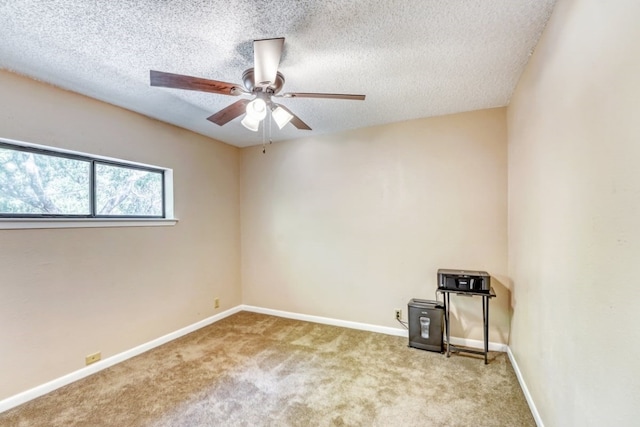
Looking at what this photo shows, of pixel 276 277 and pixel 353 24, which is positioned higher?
pixel 353 24

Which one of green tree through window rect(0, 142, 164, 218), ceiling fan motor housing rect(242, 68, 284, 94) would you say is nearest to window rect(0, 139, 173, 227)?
green tree through window rect(0, 142, 164, 218)

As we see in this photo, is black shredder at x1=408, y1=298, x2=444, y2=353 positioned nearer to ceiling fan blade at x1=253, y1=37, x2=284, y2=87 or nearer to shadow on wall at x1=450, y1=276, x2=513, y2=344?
A: shadow on wall at x1=450, y1=276, x2=513, y2=344

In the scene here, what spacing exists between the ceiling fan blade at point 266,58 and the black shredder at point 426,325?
98.4 inches

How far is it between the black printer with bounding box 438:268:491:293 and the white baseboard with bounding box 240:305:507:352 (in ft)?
2.39

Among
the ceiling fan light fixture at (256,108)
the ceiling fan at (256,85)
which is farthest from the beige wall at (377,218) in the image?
the ceiling fan light fixture at (256,108)

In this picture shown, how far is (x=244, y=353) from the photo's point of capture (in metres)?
2.88

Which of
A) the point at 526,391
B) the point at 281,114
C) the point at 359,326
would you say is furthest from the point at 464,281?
the point at 281,114

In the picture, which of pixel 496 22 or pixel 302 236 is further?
pixel 302 236

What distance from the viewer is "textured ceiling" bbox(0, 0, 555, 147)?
4.98 feet

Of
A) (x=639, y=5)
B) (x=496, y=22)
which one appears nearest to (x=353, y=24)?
(x=496, y=22)

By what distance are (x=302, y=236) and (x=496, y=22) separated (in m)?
2.92

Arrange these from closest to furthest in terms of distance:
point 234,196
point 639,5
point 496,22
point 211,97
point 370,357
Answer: point 639,5
point 496,22
point 211,97
point 370,357
point 234,196

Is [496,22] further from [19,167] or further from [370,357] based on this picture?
[19,167]

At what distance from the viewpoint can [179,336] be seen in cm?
329
